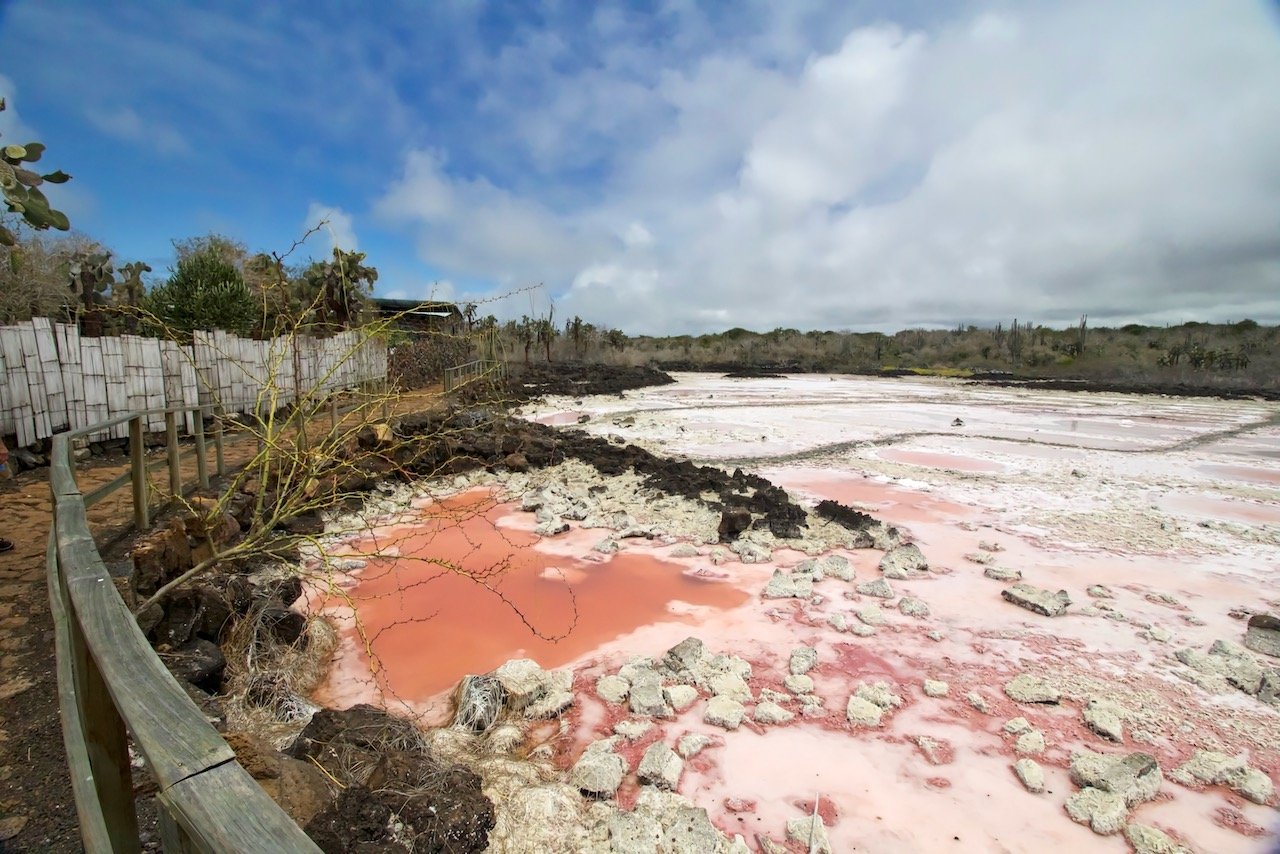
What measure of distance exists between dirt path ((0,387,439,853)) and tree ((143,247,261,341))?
9.66m

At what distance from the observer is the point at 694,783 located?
10.3 ft

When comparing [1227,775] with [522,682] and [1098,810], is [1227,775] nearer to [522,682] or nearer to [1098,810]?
[1098,810]

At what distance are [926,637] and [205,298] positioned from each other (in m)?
16.3

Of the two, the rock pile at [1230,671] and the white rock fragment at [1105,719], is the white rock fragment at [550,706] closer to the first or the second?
the white rock fragment at [1105,719]

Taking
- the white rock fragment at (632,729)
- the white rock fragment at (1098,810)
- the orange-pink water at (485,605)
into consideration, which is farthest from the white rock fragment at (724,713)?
the white rock fragment at (1098,810)

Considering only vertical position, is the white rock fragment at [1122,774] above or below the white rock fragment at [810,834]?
above

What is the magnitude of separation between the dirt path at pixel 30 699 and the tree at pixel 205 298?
9661mm

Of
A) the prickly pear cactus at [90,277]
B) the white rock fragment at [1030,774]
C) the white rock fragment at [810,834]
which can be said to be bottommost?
the white rock fragment at [810,834]

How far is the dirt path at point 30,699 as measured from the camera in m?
2.23

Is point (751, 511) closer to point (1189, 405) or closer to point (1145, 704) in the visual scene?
point (1145, 704)

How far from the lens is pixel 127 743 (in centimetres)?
127

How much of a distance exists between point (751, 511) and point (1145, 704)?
4.20 meters

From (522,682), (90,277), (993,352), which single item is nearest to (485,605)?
(522,682)

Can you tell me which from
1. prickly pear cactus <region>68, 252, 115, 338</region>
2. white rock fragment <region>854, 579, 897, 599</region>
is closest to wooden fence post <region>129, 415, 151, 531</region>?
white rock fragment <region>854, 579, 897, 599</region>
